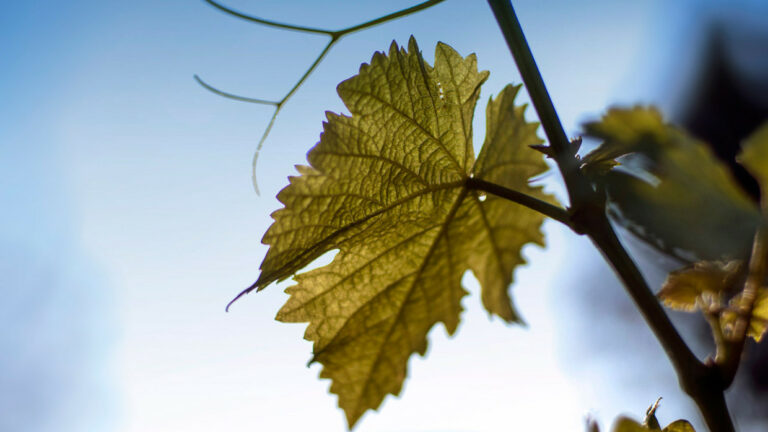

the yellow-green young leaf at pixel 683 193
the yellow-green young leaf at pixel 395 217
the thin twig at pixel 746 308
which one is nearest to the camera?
the yellow-green young leaf at pixel 683 193

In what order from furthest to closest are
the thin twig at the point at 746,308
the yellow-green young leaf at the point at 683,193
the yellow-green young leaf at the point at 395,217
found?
the yellow-green young leaf at the point at 395,217 < the thin twig at the point at 746,308 < the yellow-green young leaf at the point at 683,193

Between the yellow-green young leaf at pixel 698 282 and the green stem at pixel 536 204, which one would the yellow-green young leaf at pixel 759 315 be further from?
the green stem at pixel 536 204

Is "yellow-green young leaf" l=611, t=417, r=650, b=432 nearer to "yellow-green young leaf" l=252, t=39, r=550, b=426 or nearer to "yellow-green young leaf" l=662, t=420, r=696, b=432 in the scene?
"yellow-green young leaf" l=662, t=420, r=696, b=432

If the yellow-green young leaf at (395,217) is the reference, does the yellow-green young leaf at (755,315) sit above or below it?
below

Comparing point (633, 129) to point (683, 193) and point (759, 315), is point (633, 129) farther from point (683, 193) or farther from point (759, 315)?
point (759, 315)

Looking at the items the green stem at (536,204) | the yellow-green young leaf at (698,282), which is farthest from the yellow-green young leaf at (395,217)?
the yellow-green young leaf at (698,282)

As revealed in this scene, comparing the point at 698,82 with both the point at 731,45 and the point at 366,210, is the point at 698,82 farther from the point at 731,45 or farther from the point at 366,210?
the point at 366,210

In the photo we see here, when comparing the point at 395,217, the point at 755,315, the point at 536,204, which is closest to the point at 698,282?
the point at 755,315

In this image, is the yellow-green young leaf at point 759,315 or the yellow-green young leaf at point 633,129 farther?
the yellow-green young leaf at point 759,315
